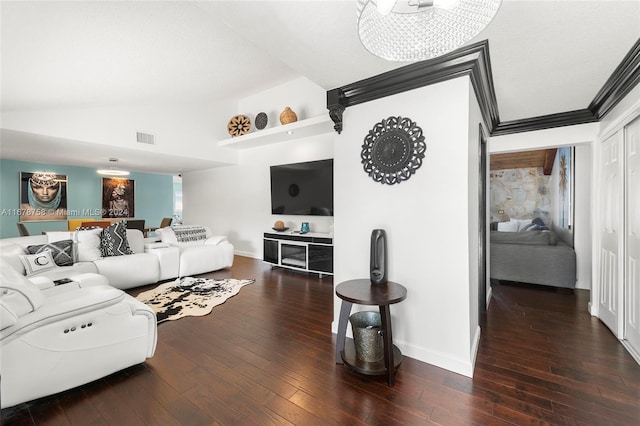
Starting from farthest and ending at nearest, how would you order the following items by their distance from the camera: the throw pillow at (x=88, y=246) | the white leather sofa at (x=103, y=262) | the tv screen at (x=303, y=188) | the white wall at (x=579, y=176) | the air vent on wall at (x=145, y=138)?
the tv screen at (x=303, y=188) → the air vent on wall at (x=145, y=138) → the throw pillow at (x=88, y=246) → the white wall at (x=579, y=176) → the white leather sofa at (x=103, y=262)

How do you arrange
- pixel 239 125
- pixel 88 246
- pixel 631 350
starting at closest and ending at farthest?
1. pixel 631 350
2. pixel 88 246
3. pixel 239 125

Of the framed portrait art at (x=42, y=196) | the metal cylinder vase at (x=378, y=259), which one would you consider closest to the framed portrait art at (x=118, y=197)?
the framed portrait art at (x=42, y=196)

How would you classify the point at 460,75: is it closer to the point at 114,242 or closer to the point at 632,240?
the point at 632,240

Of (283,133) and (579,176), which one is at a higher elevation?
(283,133)

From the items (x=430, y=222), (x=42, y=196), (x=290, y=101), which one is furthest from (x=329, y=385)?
(x=42, y=196)

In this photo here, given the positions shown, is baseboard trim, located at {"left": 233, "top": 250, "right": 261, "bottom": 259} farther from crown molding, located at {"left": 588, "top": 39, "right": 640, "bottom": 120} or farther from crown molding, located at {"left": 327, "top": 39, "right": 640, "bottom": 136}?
crown molding, located at {"left": 588, "top": 39, "right": 640, "bottom": 120}

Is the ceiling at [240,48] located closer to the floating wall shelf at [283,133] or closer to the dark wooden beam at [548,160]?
the floating wall shelf at [283,133]

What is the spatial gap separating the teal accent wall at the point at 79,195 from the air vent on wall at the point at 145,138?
4.20 meters

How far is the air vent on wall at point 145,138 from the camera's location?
16.2ft

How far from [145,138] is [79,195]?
442 centimetres

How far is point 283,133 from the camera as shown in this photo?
17.3 feet

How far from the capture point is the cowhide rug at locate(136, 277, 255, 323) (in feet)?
10.4

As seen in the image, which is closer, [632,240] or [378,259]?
[378,259]

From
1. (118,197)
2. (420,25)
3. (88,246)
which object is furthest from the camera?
(118,197)
